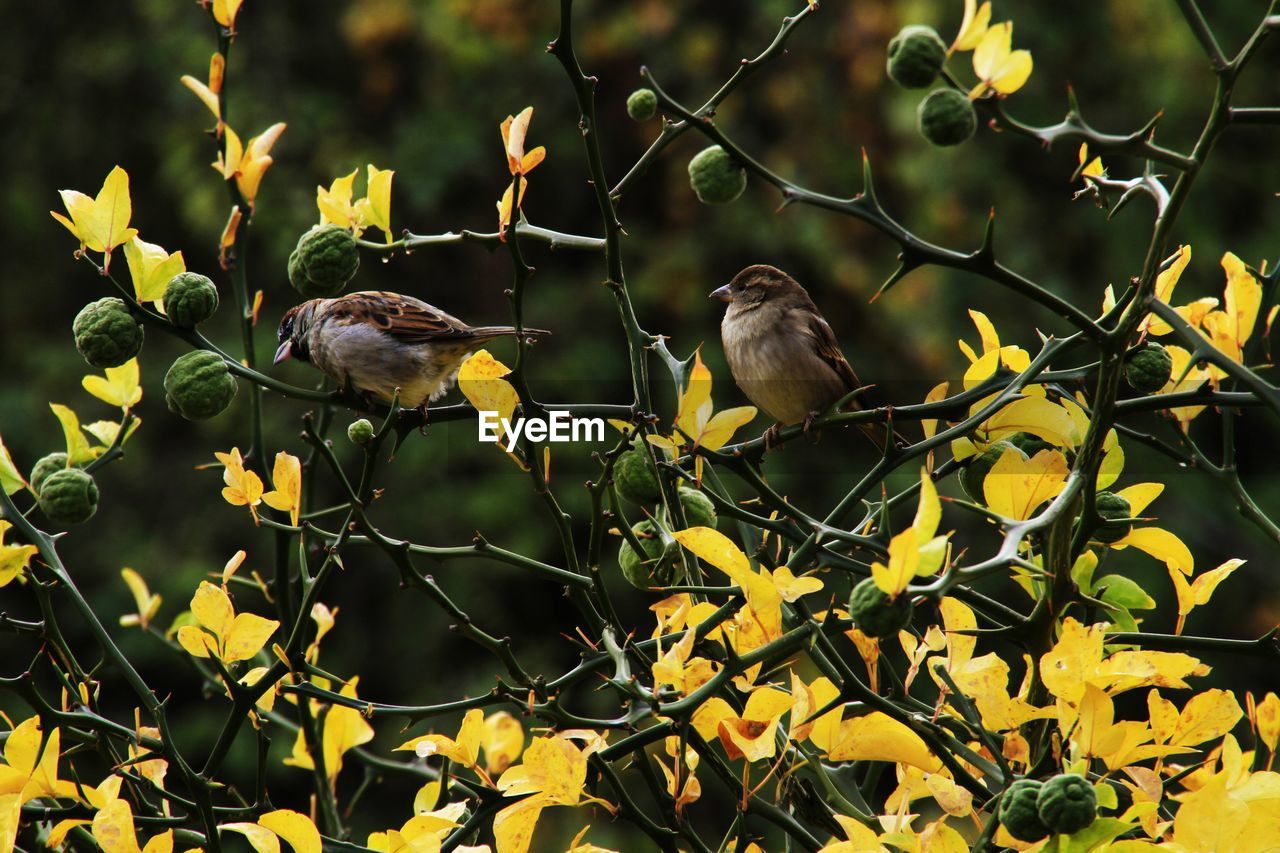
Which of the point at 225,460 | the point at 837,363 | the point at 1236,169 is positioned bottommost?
the point at 1236,169

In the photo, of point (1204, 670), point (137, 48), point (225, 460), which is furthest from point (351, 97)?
point (1204, 670)

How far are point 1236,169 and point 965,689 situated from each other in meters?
5.66

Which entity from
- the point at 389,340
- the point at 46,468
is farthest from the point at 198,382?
the point at 389,340

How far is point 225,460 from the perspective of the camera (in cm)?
146

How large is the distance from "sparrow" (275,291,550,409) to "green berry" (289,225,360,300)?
1.44m

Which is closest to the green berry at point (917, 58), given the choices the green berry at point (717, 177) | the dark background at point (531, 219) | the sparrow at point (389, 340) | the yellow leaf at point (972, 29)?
the yellow leaf at point (972, 29)

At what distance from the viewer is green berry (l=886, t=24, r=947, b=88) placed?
1.21 meters

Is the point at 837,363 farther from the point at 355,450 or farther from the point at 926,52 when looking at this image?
the point at 355,450

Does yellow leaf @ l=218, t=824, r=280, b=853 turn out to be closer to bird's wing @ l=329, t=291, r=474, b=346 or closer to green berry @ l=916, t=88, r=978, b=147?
green berry @ l=916, t=88, r=978, b=147

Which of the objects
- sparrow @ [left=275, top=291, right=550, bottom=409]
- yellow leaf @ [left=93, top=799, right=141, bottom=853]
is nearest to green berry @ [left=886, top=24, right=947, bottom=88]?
yellow leaf @ [left=93, top=799, right=141, bottom=853]

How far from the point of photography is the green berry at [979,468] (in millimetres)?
1437

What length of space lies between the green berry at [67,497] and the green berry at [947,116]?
3.43ft

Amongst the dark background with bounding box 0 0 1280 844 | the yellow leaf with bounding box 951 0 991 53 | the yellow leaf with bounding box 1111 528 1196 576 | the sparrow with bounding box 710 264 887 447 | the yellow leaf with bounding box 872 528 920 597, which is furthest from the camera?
the dark background with bounding box 0 0 1280 844

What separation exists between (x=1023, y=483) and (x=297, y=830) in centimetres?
74
